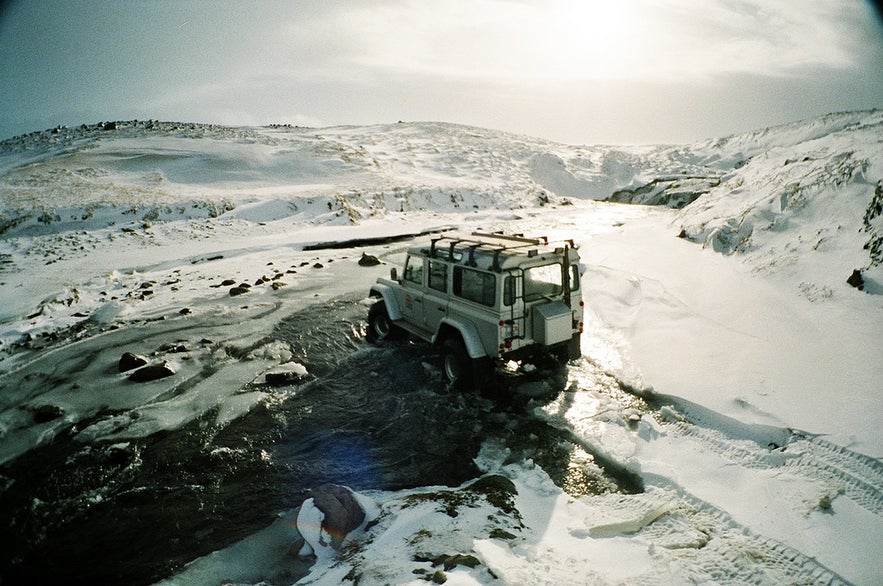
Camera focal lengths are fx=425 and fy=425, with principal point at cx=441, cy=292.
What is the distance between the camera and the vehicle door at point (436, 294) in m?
8.11

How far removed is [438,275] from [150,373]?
6349 millimetres

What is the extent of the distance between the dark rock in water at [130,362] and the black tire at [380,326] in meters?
4.96

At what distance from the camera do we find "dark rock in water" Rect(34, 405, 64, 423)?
297 inches

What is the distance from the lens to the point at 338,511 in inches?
190

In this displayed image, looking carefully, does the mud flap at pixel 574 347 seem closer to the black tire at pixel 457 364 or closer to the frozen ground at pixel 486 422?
the frozen ground at pixel 486 422

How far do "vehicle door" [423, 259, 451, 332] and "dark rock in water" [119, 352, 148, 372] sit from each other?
6378 mm

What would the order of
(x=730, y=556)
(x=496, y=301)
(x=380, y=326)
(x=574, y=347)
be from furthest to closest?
(x=380, y=326), (x=574, y=347), (x=496, y=301), (x=730, y=556)

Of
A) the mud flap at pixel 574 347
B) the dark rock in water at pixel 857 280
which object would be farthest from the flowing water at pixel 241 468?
the dark rock in water at pixel 857 280

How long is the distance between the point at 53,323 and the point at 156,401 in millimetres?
6581

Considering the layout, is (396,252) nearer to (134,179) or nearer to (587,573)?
(587,573)

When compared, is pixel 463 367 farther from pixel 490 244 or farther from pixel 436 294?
pixel 490 244

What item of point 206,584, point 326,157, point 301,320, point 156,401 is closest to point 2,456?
point 156,401

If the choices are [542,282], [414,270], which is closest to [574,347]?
[542,282]

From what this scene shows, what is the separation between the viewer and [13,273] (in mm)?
16031
